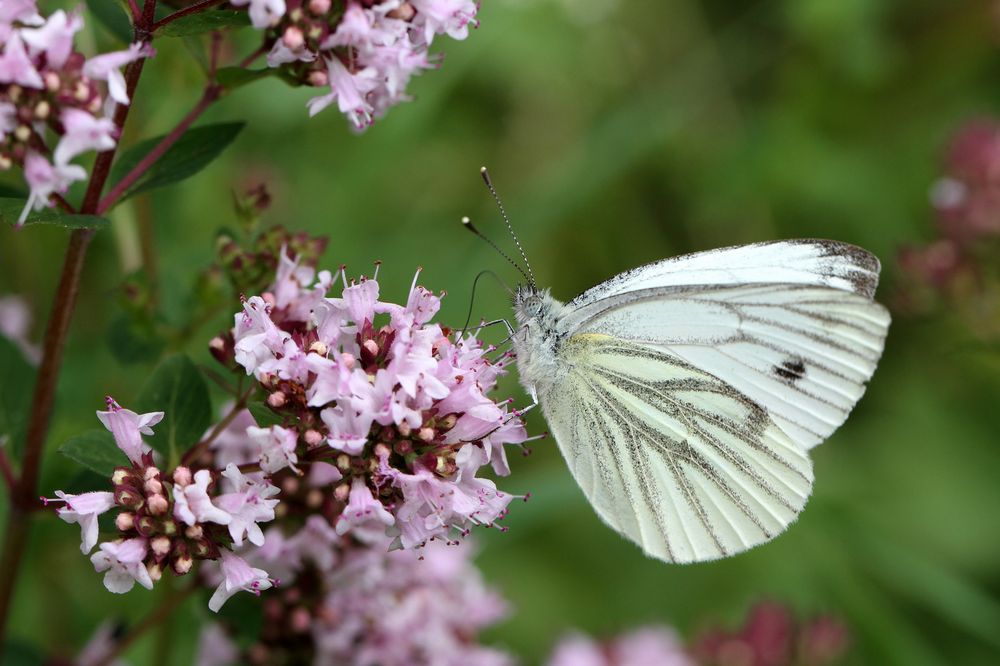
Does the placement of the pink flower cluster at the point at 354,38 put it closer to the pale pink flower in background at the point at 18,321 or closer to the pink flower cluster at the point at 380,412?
the pink flower cluster at the point at 380,412

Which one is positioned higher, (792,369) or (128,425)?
(792,369)

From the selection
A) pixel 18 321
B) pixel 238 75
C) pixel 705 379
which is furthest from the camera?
pixel 18 321

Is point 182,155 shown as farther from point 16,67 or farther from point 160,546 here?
point 160,546

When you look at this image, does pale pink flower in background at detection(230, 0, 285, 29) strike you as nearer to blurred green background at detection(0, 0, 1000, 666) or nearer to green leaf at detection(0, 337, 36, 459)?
green leaf at detection(0, 337, 36, 459)

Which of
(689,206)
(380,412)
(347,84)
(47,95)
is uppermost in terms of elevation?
(689,206)

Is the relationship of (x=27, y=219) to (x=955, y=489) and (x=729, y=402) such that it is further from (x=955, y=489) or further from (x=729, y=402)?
(x=955, y=489)

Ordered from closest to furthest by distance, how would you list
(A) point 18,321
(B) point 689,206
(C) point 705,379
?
(C) point 705,379 → (A) point 18,321 → (B) point 689,206

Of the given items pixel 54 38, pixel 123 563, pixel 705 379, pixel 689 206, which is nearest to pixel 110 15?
pixel 54 38

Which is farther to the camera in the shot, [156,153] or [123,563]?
[156,153]
